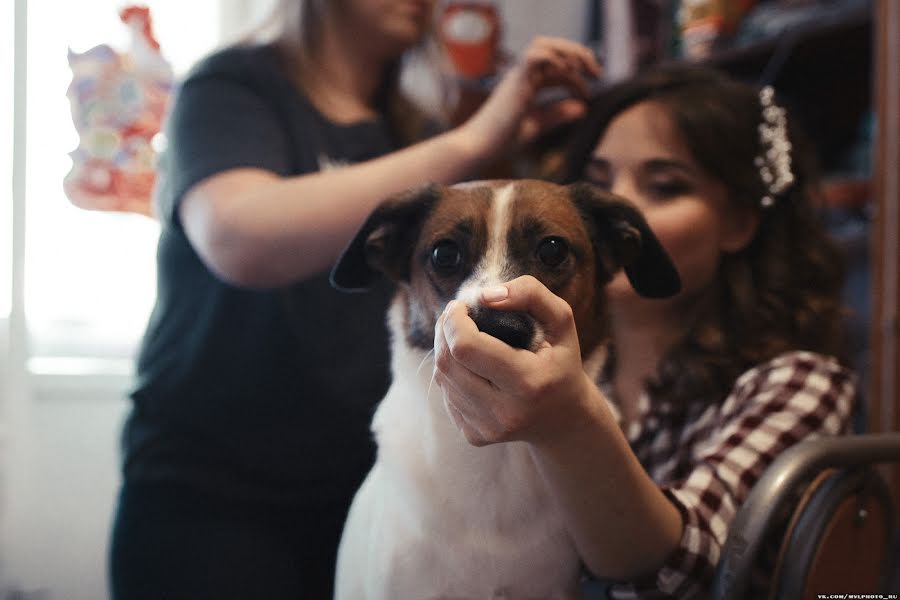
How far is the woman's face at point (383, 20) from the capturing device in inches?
34.7

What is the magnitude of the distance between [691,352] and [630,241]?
43 centimetres

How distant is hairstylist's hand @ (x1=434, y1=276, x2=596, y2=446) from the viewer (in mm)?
512

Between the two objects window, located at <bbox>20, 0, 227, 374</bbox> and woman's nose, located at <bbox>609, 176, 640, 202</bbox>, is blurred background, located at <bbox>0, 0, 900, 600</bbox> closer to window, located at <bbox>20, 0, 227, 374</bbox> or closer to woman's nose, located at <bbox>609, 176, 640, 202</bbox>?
window, located at <bbox>20, 0, 227, 374</bbox>

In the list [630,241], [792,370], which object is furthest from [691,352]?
[630,241]

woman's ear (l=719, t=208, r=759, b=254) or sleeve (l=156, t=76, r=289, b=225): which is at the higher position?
sleeve (l=156, t=76, r=289, b=225)

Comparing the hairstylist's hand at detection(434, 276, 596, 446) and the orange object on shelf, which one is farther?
the orange object on shelf

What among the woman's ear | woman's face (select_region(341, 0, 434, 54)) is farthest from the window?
the woman's ear

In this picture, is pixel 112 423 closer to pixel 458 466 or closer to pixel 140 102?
pixel 140 102

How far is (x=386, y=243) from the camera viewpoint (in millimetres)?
772

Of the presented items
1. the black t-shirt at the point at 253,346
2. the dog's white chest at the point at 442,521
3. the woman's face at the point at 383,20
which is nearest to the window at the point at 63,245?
the black t-shirt at the point at 253,346

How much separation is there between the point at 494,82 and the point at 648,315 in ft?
1.54

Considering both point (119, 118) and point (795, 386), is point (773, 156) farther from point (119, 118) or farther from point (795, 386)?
point (119, 118)

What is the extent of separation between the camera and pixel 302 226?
0.75 meters

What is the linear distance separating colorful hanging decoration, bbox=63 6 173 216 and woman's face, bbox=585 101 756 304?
974 mm
